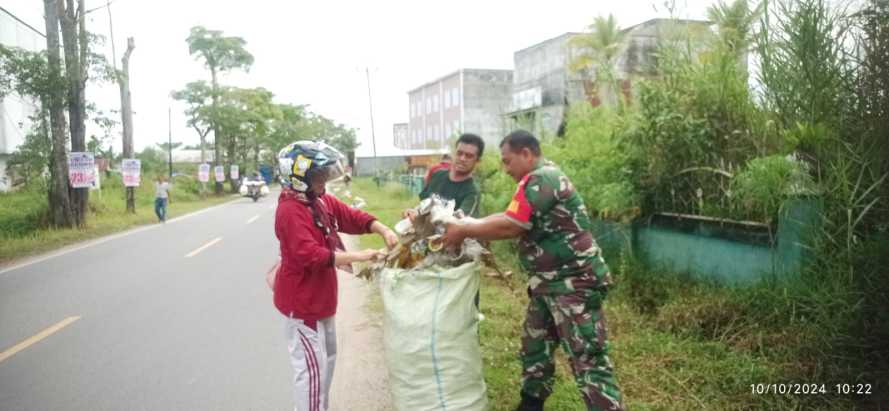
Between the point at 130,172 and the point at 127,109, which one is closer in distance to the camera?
the point at 130,172

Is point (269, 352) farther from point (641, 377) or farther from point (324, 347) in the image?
point (641, 377)

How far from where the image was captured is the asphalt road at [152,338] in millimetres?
4039

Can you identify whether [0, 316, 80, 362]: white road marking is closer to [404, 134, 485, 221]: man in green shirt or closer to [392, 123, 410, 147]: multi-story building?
[404, 134, 485, 221]: man in green shirt

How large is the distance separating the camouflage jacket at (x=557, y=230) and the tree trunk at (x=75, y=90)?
15.4m

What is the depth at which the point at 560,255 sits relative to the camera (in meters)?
3.18

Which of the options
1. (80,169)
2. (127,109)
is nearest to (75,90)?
(80,169)

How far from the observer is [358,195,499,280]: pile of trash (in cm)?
320

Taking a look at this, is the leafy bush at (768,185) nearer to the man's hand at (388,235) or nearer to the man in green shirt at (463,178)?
the man in green shirt at (463,178)

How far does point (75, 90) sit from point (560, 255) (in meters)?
16.0

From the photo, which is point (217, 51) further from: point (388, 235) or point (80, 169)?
point (388, 235)

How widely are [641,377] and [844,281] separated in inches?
50.6

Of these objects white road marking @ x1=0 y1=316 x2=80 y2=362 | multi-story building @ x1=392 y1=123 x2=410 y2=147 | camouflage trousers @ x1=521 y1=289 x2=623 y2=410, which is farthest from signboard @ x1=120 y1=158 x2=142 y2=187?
multi-story building @ x1=392 y1=123 x2=410 y2=147

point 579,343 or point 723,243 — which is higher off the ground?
point 723,243

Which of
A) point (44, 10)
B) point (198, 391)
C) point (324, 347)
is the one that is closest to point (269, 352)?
point (198, 391)
